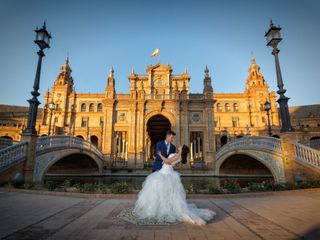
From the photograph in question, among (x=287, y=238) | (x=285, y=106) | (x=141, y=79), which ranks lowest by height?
(x=287, y=238)

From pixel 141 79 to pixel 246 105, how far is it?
94.1ft

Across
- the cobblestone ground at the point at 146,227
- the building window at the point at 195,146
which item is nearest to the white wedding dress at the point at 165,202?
the cobblestone ground at the point at 146,227

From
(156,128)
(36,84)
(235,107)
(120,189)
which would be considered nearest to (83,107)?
→ (156,128)

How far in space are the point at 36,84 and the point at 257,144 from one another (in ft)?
53.3

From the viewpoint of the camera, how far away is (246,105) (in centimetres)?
5100

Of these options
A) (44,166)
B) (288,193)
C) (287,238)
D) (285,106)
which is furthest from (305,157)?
(44,166)

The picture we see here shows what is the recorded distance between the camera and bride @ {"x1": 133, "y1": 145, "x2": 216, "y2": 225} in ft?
13.6

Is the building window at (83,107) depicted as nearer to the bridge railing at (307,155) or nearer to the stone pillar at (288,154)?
the stone pillar at (288,154)

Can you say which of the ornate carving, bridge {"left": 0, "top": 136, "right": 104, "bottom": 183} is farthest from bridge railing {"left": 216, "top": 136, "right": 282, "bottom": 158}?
bridge {"left": 0, "top": 136, "right": 104, "bottom": 183}

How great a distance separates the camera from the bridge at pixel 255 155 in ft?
32.3

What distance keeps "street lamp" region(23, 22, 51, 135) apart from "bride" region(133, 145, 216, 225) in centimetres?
903

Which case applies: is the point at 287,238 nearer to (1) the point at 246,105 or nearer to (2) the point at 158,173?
(2) the point at 158,173

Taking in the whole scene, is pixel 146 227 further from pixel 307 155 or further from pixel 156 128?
pixel 156 128

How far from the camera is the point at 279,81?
11.1 meters
